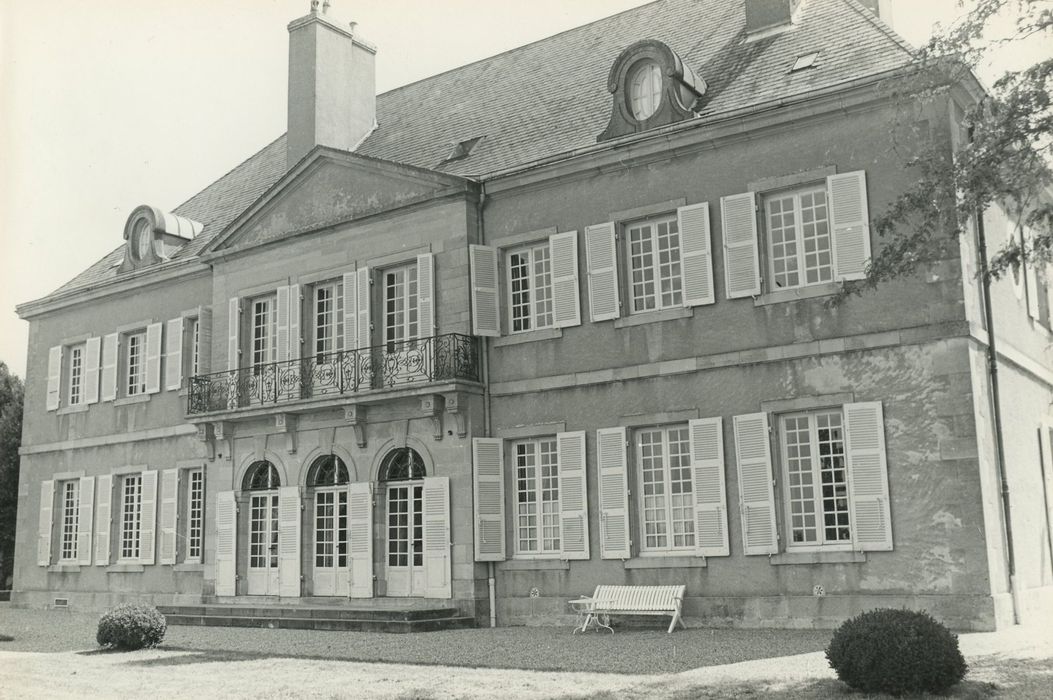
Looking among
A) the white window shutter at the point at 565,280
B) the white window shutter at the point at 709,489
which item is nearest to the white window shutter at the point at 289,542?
the white window shutter at the point at 565,280

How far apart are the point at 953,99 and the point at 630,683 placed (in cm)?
905

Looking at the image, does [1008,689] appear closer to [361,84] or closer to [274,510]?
[274,510]

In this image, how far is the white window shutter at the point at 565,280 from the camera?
56.0ft

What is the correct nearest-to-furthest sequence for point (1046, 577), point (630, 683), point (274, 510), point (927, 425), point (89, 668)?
1. point (630, 683)
2. point (89, 668)
3. point (927, 425)
4. point (1046, 577)
5. point (274, 510)

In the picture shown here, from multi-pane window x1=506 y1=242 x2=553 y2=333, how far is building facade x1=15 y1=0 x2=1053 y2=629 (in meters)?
0.05

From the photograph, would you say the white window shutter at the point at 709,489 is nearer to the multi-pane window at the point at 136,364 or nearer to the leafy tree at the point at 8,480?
the multi-pane window at the point at 136,364

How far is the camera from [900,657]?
8844 mm

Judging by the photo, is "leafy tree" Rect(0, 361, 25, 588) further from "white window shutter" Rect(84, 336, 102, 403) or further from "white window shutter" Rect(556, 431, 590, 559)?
"white window shutter" Rect(556, 431, 590, 559)

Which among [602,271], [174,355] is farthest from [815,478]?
[174,355]

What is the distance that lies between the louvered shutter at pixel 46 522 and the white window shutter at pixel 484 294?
1312cm

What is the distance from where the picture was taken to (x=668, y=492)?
16031 millimetres

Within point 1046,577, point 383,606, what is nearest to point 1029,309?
point 1046,577

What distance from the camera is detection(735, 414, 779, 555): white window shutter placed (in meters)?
14.8

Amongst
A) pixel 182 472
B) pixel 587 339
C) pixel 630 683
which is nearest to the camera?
pixel 630 683
